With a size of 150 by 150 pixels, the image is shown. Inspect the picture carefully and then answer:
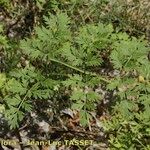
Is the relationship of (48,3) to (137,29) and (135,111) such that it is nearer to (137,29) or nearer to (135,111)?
(137,29)

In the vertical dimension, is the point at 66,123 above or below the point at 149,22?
below

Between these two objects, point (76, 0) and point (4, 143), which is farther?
point (76, 0)

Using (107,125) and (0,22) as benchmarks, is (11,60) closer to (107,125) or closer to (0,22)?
(0,22)

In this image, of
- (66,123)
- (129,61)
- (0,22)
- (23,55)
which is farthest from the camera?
(0,22)

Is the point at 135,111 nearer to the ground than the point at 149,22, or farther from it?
nearer to the ground

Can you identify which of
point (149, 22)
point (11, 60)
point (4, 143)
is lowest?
point (4, 143)

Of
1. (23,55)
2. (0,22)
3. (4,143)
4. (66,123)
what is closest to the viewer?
(4,143)

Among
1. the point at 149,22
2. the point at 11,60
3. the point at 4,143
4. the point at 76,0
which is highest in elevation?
the point at 76,0

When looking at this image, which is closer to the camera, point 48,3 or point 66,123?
point 66,123

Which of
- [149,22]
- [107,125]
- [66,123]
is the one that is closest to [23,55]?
[66,123]

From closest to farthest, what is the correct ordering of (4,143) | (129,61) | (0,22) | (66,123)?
(129,61)
(4,143)
(66,123)
(0,22)
